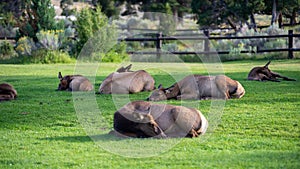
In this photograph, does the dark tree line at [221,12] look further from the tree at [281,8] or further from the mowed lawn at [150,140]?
the mowed lawn at [150,140]

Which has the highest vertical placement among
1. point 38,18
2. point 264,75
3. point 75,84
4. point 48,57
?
point 38,18

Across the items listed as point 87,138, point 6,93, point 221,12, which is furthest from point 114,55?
point 87,138

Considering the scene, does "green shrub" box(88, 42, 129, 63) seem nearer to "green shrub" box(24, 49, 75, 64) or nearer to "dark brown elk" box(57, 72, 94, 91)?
"green shrub" box(24, 49, 75, 64)

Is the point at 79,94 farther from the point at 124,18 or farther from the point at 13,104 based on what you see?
the point at 124,18

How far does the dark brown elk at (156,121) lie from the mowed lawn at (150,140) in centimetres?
16

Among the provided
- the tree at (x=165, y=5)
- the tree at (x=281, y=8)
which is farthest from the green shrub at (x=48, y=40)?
→ the tree at (x=165, y=5)

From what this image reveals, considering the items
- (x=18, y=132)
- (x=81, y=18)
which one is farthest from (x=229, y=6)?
(x=18, y=132)

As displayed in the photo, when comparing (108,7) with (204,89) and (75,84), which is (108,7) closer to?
(75,84)

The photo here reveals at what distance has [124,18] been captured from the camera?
197 feet

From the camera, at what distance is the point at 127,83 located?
12797 millimetres

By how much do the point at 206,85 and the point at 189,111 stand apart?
3.40 meters

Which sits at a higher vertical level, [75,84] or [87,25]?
[87,25]

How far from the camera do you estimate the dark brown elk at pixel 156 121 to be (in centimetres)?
789

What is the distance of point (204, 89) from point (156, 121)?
3.70 m
